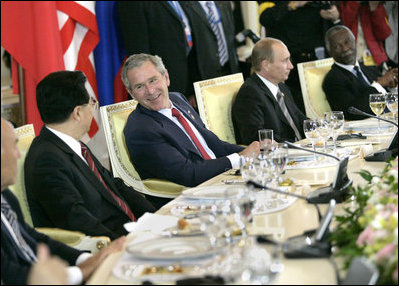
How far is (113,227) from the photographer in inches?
116

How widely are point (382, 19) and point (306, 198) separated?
17.2 feet

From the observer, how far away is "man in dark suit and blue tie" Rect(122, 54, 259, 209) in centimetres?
347

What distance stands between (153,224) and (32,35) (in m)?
3.13

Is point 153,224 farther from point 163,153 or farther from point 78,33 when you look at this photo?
point 78,33

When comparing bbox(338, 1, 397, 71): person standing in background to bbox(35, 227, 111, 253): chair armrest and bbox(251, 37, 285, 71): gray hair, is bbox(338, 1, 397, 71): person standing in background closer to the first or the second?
bbox(251, 37, 285, 71): gray hair

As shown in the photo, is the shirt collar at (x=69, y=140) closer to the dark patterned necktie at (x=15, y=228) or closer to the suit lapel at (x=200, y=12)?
the dark patterned necktie at (x=15, y=228)

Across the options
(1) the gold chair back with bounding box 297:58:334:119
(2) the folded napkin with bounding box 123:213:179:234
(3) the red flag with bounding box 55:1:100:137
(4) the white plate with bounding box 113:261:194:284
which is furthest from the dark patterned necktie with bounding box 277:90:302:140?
(4) the white plate with bounding box 113:261:194:284

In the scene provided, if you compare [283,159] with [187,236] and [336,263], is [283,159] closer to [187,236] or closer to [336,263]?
[187,236]

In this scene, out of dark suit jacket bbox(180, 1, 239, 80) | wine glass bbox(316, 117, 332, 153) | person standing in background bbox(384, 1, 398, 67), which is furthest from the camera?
person standing in background bbox(384, 1, 398, 67)

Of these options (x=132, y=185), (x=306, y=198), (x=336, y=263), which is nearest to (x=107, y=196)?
(x=132, y=185)

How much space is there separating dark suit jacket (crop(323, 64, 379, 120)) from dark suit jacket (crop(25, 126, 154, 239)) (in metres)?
2.75

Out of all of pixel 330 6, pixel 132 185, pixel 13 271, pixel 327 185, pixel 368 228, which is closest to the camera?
pixel 368 228

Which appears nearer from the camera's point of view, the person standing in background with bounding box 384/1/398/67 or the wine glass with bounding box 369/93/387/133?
the wine glass with bounding box 369/93/387/133

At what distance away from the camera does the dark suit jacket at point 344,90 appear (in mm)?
5199
